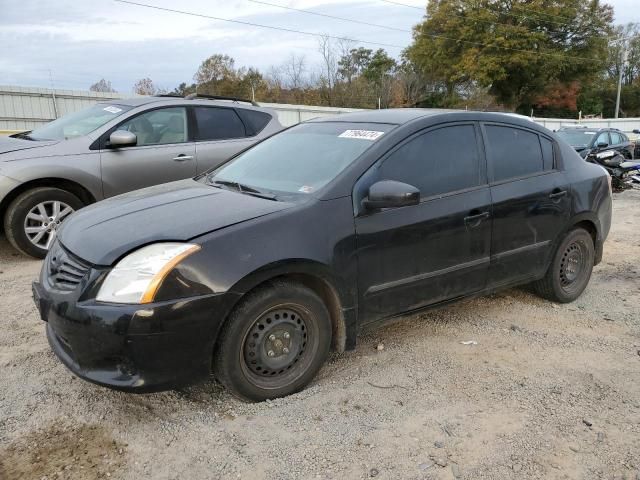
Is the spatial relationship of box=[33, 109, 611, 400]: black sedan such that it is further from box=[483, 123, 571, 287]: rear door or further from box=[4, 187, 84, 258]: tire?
box=[4, 187, 84, 258]: tire

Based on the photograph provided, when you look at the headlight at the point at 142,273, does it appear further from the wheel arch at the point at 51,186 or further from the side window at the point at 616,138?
the side window at the point at 616,138

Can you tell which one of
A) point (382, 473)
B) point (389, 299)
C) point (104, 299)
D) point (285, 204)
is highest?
point (285, 204)

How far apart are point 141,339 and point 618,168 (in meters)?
12.3

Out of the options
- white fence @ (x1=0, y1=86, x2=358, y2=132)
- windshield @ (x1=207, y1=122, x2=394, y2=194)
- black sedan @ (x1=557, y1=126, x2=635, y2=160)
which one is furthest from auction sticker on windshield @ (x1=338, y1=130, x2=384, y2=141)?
black sedan @ (x1=557, y1=126, x2=635, y2=160)

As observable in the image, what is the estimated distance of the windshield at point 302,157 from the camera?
133 inches

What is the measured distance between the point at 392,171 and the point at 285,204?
763 millimetres

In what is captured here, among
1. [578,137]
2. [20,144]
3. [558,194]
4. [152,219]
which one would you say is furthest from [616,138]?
[152,219]

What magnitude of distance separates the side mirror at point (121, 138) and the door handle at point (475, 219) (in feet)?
12.5

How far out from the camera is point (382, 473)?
2463mm

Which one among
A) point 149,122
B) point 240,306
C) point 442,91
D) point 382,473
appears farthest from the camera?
point 442,91

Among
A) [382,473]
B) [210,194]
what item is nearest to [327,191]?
[210,194]

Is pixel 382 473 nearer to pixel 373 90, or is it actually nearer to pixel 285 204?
pixel 285 204

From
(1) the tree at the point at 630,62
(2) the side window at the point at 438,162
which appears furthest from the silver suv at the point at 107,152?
(1) the tree at the point at 630,62

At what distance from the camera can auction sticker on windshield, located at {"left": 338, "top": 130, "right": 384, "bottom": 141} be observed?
3.51 m
